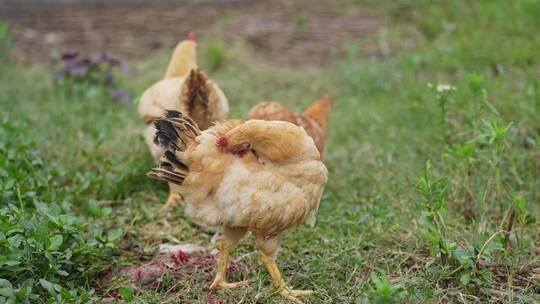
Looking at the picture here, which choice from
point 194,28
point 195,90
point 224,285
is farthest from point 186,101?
point 194,28

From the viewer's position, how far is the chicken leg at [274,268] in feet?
9.86

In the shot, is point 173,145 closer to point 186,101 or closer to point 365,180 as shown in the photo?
point 186,101

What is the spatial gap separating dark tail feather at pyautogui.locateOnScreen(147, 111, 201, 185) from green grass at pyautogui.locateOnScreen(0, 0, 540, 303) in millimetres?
550

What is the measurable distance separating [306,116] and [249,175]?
1798 millimetres

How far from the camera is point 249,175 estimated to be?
9.40 ft

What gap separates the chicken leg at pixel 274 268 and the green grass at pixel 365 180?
66 millimetres

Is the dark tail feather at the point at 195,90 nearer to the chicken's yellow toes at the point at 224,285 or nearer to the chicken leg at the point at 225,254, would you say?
the chicken leg at the point at 225,254

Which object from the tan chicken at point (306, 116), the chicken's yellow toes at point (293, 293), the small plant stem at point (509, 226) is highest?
the tan chicken at point (306, 116)

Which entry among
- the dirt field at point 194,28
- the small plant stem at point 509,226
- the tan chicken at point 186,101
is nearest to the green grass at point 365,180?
the small plant stem at point 509,226

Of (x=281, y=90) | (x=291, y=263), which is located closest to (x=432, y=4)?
(x=281, y=90)

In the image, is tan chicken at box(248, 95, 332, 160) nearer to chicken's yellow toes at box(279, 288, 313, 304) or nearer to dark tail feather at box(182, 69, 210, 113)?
dark tail feather at box(182, 69, 210, 113)

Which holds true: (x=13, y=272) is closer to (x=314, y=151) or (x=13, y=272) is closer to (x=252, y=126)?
(x=252, y=126)

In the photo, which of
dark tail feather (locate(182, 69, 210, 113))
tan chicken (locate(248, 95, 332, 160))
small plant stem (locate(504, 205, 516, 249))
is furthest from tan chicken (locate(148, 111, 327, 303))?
tan chicken (locate(248, 95, 332, 160))

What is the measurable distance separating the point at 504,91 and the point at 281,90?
92.6 inches
